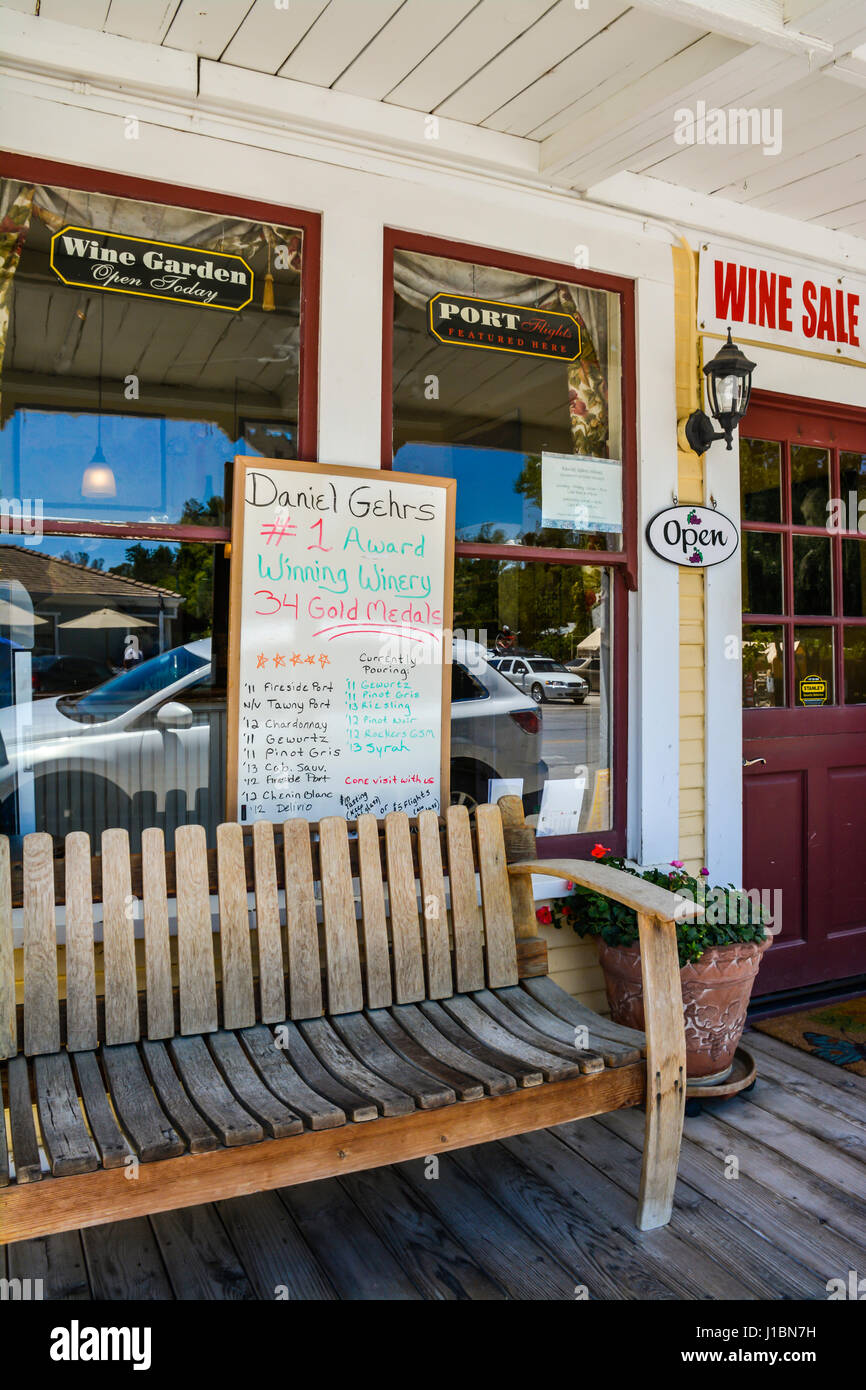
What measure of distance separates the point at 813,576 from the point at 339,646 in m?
2.12

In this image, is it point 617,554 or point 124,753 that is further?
point 617,554

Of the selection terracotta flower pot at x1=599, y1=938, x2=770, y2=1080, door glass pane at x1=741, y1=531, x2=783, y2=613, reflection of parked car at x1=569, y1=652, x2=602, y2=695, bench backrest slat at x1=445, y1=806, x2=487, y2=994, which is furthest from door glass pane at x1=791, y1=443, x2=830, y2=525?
bench backrest slat at x1=445, y1=806, x2=487, y2=994

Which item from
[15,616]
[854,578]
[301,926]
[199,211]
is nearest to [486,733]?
[301,926]

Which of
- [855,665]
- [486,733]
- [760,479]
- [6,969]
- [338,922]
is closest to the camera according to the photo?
[6,969]

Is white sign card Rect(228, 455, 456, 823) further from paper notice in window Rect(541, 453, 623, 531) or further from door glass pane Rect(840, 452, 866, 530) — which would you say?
door glass pane Rect(840, 452, 866, 530)

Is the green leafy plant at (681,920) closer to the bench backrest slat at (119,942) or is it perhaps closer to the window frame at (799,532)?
the window frame at (799,532)

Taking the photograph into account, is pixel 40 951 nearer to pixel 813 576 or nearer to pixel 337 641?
pixel 337 641

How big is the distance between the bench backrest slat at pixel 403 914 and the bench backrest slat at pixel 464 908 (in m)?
0.11

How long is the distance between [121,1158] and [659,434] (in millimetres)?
2744

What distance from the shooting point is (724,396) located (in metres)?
3.31

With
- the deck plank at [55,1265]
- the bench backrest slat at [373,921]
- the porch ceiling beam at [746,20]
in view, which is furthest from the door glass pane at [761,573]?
the deck plank at [55,1265]

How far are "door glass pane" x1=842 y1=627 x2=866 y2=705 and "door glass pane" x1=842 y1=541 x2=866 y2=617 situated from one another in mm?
83

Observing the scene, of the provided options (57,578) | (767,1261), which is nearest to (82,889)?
(57,578)

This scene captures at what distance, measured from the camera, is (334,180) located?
2.82m
